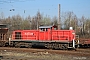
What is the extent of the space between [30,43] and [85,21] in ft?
166

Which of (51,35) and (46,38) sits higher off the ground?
(51,35)

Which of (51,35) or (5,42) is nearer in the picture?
(51,35)

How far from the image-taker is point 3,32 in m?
28.6

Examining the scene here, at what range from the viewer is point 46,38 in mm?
24547

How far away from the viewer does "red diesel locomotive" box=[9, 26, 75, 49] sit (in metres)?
23.0

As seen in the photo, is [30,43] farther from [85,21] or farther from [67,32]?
[85,21]

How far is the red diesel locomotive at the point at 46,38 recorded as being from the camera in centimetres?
2302

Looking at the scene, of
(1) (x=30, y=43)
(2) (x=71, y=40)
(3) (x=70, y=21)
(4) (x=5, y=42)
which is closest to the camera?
(2) (x=71, y=40)

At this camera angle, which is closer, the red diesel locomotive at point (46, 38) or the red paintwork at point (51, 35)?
the red diesel locomotive at point (46, 38)

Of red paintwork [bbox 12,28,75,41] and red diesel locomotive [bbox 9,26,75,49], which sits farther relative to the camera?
red paintwork [bbox 12,28,75,41]

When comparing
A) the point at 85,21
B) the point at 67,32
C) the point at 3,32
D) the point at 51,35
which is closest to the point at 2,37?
the point at 3,32

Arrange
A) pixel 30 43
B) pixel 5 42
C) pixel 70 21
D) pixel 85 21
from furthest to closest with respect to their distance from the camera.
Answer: pixel 85 21, pixel 70 21, pixel 5 42, pixel 30 43

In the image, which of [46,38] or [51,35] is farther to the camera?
[46,38]

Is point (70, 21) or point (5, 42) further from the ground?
point (70, 21)
